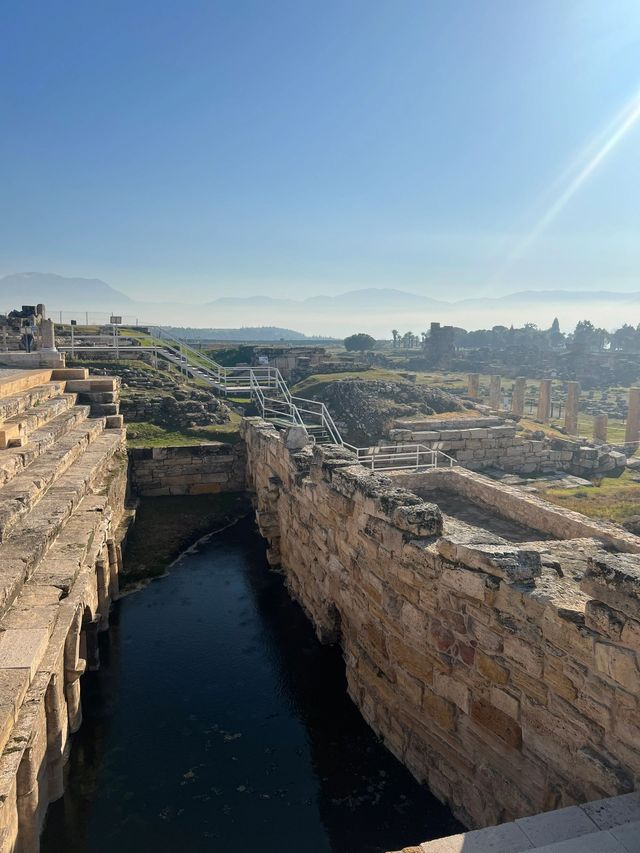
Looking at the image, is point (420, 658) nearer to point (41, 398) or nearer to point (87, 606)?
point (87, 606)

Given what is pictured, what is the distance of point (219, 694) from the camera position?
29.5 ft

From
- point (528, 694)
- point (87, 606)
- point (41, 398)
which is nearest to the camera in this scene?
point (528, 694)

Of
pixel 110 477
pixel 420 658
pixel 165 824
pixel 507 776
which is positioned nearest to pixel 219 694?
pixel 165 824

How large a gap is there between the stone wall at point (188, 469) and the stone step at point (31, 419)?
294 centimetres

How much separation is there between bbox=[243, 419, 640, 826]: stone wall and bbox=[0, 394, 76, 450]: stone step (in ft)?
20.3

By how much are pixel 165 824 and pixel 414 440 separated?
13746 millimetres

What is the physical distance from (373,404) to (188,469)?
8841 millimetres

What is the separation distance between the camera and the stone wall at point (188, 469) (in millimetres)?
18844

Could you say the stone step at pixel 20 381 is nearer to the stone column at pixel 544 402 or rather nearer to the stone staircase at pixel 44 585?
the stone staircase at pixel 44 585

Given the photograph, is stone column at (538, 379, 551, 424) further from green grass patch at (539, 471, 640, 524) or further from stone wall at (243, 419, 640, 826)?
stone wall at (243, 419, 640, 826)

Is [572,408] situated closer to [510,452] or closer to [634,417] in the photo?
[634,417]

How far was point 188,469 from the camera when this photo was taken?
A: 1922 cm

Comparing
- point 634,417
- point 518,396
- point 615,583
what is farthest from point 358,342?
point 615,583

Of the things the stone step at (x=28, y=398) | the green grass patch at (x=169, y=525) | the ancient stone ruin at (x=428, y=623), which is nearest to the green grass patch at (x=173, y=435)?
the green grass patch at (x=169, y=525)
